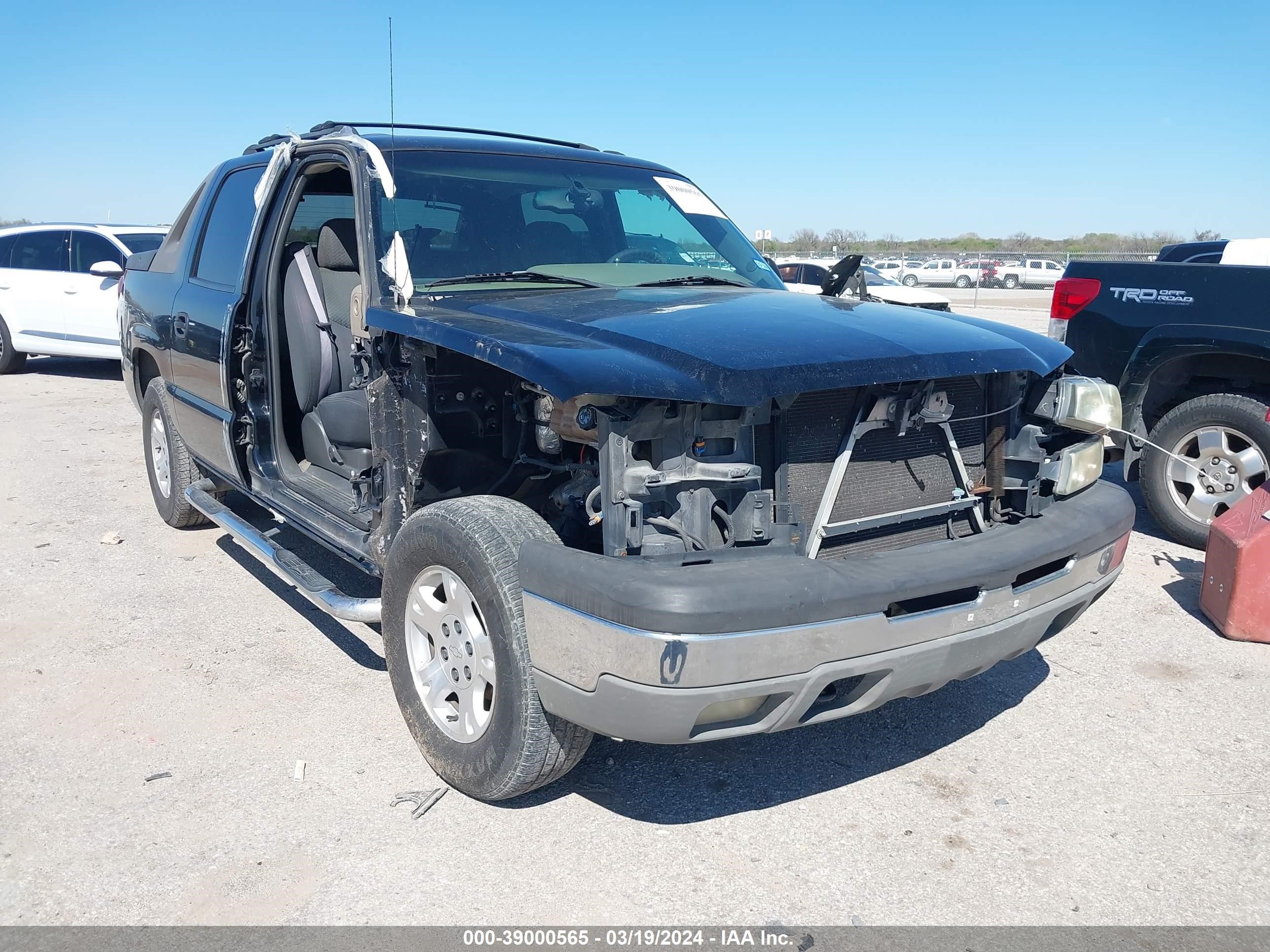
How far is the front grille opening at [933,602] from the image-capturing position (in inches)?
106

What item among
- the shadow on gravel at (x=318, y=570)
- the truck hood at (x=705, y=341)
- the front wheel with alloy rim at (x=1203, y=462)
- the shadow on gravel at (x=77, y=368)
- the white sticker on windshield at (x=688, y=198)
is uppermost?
the white sticker on windshield at (x=688, y=198)

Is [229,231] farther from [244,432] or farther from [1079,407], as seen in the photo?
[1079,407]

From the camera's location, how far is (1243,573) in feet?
14.3

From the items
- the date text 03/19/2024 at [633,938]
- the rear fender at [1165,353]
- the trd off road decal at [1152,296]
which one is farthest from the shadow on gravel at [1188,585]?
the date text 03/19/2024 at [633,938]

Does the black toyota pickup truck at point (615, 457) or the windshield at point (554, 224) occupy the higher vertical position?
the windshield at point (554, 224)

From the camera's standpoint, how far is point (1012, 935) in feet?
8.25

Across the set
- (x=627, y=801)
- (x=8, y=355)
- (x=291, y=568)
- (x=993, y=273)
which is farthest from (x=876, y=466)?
(x=993, y=273)

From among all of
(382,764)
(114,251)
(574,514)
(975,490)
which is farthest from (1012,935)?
(114,251)

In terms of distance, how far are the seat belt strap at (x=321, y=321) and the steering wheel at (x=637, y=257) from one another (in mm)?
1410

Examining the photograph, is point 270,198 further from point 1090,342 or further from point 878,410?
point 1090,342

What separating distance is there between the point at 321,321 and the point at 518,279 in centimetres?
131

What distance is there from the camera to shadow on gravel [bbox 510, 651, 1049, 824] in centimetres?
315

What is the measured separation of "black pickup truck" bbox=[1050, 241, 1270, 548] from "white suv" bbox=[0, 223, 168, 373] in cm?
1047

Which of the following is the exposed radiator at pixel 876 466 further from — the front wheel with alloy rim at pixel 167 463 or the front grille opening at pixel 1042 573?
the front wheel with alloy rim at pixel 167 463
